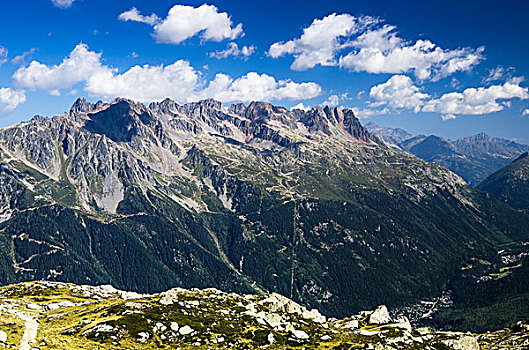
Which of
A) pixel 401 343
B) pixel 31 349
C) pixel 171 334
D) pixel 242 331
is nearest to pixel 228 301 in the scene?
pixel 242 331

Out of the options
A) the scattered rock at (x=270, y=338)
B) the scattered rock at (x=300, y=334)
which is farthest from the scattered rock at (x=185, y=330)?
the scattered rock at (x=300, y=334)

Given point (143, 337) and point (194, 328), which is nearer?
point (143, 337)

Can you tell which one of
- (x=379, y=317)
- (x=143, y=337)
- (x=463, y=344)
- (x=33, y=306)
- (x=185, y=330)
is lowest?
(x=379, y=317)

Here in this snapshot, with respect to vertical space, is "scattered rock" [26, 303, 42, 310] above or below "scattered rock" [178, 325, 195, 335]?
above

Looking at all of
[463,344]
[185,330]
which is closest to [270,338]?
[185,330]

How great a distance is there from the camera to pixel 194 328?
109 meters

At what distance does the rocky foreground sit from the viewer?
313 ft

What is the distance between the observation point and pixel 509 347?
12962 centimetres

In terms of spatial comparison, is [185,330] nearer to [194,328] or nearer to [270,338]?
[194,328]

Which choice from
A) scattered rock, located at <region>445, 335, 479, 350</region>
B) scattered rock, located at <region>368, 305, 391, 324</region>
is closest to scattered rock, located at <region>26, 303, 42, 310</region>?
scattered rock, located at <region>368, 305, 391, 324</region>

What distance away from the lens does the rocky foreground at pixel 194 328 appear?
9538 cm

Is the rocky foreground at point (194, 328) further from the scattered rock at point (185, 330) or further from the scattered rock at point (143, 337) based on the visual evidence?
the scattered rock at point (185, 330)

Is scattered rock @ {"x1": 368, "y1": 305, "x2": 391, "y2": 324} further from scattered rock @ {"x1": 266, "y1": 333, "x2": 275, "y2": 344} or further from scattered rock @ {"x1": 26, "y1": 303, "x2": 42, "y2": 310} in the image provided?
scattered rock @ {"x1": 26, "y1": 303, "x2": 42, "y2": 310}

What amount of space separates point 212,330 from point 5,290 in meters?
136
